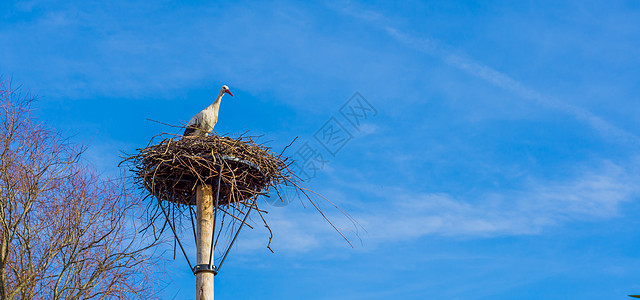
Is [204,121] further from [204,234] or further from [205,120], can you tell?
[204,234]

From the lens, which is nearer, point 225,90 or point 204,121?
point 204,121

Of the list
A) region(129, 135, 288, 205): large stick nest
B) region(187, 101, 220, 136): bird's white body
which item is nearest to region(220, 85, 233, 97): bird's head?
region(187, 101, 220, 136): bird's white body

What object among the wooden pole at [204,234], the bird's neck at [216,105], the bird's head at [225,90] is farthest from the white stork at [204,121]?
the wooden pole at [204,234]

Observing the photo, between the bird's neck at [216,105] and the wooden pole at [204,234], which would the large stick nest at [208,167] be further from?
the bird's neck at [216,105]

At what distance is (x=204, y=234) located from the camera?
9289 millimetres

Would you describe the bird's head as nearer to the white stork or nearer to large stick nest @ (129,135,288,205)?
the white stork

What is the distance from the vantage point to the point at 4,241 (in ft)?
36.7

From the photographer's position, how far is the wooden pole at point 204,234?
29.0 feet

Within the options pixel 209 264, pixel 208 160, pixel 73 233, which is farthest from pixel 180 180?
pixel 73 233

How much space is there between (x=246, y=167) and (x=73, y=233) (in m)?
4.05

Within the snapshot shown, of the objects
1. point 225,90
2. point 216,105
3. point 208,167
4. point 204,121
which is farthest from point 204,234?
point 225,90

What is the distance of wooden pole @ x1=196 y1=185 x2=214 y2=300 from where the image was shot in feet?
29.0

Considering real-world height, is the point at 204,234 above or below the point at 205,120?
below

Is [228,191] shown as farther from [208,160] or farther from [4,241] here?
[4,241]
